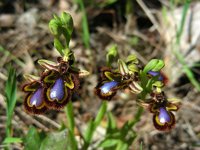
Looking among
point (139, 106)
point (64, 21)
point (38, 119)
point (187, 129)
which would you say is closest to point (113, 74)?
point (139, 106)

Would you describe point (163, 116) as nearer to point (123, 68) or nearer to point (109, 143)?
point (123, 68)

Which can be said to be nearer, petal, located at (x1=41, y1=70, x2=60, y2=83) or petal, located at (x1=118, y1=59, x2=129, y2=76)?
petal, located at (x1=41, y1=70, x2=60, y2=83)

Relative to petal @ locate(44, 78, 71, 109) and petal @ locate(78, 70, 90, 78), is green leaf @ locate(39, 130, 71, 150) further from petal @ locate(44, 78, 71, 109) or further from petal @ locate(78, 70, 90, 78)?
petal @ locate(78, 70, 90, 78)

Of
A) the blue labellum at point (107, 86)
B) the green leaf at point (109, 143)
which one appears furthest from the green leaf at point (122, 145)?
the blue labellum at point (107, 86)

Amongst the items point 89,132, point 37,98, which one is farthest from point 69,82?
point 89,132

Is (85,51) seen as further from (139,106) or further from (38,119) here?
(139,106)

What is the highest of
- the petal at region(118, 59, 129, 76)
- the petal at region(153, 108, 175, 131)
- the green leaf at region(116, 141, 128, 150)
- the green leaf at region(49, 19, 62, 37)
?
the green leaf at region(49, 19, 62, 37)

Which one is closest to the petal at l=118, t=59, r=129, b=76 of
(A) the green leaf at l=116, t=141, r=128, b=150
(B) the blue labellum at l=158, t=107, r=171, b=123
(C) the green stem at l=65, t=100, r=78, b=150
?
(B) the blue labellum at l=158, t=107, r=171, b=123
